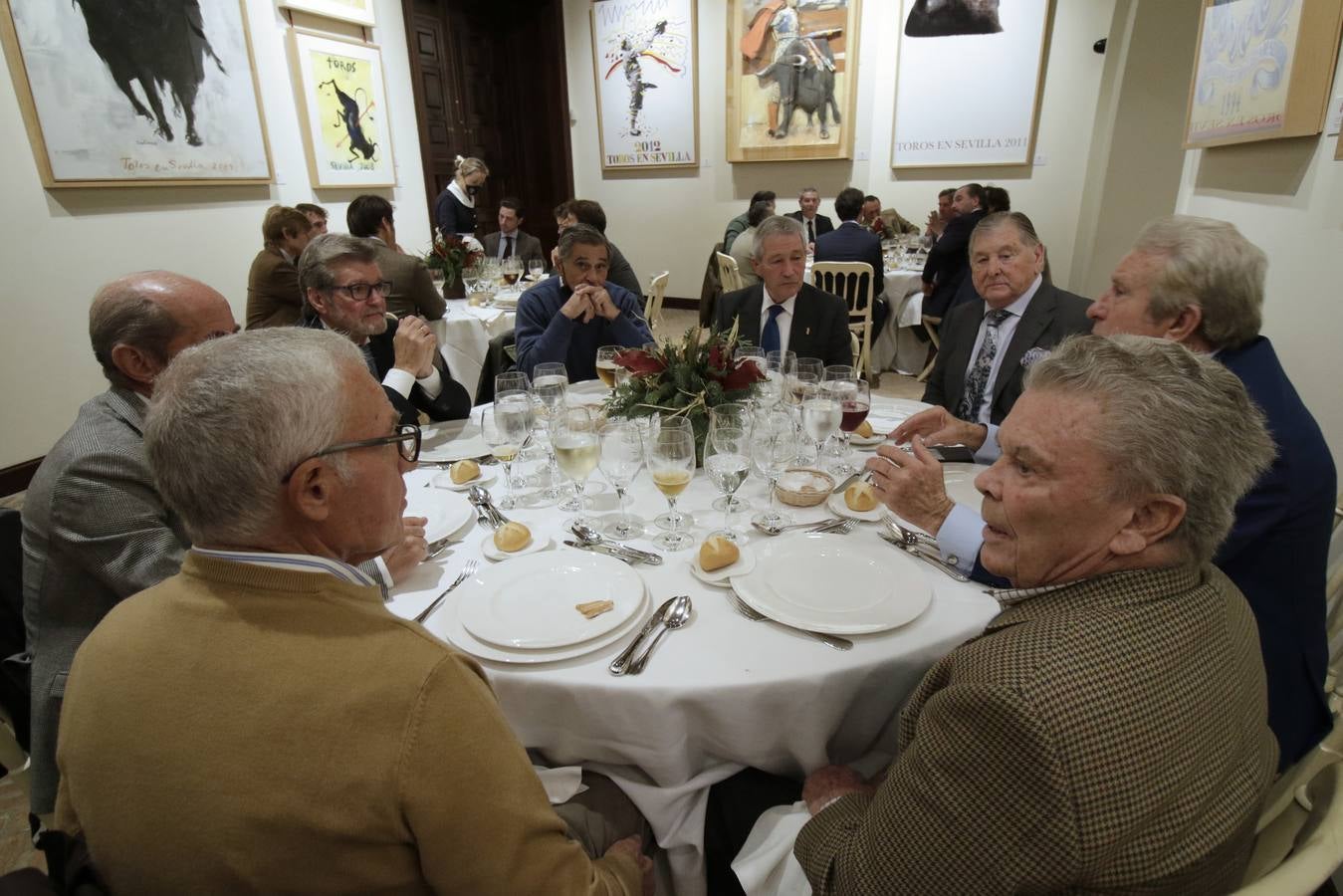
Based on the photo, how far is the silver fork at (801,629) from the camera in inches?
45.7

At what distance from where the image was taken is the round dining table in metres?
1.10

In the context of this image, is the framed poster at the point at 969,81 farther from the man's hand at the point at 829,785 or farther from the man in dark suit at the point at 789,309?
the man's hand at the point at 829,785

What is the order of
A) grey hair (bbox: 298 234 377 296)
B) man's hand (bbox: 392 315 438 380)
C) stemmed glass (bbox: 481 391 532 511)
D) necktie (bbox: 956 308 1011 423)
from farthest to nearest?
necktie (bbox: 956 308 1011 423), grey hair (bbox: 298 234 377 296), man's hand (bbox: 392 315 438 380), stemmed glass (bbox: 481 391 532 511)

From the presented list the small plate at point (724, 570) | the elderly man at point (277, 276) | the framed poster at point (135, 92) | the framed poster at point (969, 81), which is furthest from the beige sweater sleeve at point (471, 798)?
the framed poster at point (969, 81)

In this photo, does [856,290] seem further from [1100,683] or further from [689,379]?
[1100,683]

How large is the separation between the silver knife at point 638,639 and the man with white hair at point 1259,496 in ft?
1.85

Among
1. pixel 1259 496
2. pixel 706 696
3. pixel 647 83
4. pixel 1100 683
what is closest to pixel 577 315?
pixel 706 696

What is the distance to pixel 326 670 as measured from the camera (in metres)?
0.77

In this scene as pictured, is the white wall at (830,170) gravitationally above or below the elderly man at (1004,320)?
above

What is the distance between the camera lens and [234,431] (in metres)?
0.82

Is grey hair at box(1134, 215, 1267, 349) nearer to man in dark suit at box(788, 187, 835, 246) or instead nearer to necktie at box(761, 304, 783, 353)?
necktie at box(761, 304, 783, 353)

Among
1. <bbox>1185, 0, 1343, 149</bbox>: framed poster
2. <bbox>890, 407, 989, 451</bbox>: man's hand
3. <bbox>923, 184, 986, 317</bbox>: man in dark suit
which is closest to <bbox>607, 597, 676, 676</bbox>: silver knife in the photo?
<bbox>890, 407, 989, 451</bbox>: man's hand

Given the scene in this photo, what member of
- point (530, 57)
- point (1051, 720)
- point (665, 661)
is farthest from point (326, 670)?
point (530, 57)

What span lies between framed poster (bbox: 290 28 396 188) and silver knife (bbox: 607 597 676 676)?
19.8ft
